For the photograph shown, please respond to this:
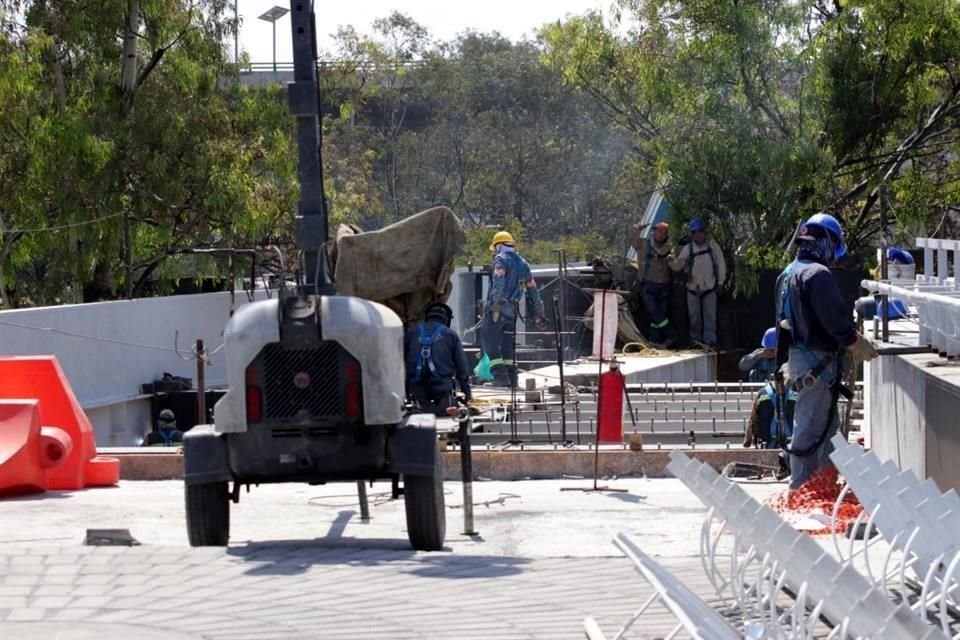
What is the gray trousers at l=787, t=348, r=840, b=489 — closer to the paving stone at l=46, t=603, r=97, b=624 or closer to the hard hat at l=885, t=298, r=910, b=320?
the hard hat at l=885, t=298, r=910, b=320

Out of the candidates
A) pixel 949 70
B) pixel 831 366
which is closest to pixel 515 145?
pixel 949 70

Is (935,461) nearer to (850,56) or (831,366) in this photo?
(831,366)

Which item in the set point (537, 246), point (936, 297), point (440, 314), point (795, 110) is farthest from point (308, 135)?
point (537, 246)

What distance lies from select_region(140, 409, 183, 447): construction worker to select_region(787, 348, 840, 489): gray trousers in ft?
28.5

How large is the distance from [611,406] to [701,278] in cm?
1062

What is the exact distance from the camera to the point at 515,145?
185 feet

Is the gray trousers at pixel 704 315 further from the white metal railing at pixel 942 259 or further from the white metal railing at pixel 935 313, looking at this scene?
the white metal railing at pixel 935 313

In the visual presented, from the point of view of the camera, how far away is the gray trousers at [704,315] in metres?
24.1

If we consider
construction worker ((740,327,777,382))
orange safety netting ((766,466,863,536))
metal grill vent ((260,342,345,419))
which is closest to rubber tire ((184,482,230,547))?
metal grill vent ((260,342,345,419))

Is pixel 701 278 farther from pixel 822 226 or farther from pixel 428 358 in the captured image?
pixel 822 226

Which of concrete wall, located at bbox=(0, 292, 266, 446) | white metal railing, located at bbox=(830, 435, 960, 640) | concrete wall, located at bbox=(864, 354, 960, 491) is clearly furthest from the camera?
concrete wall, located at bbox=(0, 292, 266, 446)

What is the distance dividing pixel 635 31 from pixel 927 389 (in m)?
20.9

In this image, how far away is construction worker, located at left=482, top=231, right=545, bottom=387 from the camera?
1897cm

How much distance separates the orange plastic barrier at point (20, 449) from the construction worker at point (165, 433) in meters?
5.02
